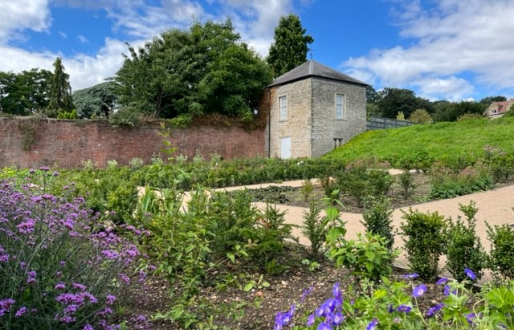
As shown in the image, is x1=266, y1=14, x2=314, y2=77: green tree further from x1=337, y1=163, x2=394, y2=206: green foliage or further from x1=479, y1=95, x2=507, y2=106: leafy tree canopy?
x1=479, y1=95, x2=507, y2=106: leafy tree canopy

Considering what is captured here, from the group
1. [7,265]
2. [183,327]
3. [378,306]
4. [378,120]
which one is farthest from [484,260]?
[378,120]

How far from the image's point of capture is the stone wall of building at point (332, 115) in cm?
1967

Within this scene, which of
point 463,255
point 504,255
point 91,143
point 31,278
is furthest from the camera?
point 91,143

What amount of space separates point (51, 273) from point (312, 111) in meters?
18.4

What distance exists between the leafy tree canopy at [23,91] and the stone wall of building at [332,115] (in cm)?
2405

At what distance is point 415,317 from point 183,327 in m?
1.31

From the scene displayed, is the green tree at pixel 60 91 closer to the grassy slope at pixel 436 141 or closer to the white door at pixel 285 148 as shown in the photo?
the white door at pixel 285 148

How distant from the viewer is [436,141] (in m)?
16.2

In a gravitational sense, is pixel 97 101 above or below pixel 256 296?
above

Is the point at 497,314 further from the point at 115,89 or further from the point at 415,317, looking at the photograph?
the point at 115,89

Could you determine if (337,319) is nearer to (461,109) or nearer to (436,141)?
(436,141)

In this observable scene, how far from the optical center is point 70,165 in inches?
681

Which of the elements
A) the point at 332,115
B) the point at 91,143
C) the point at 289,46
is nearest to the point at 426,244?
the point at 91,143

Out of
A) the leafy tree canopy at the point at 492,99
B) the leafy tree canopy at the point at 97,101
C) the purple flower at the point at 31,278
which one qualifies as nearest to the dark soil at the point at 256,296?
the purple flower at the point at 31,278
